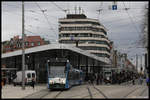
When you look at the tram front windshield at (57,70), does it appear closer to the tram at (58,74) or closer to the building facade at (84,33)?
the tram at (58,74)

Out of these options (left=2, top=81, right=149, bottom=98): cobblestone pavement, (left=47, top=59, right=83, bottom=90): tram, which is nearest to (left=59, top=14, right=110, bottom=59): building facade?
(left=47, top=59, right=83, bottom=90): tram

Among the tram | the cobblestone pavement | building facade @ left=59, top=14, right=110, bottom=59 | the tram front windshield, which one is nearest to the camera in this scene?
the cobblestone pavement

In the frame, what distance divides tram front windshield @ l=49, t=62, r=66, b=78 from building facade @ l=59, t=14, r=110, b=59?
67136mm

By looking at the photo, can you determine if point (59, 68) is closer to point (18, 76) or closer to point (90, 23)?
point (18, 76)

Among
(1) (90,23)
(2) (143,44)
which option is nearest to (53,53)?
(2) (143,44)

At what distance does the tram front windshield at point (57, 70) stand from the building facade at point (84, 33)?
6714 centimetres

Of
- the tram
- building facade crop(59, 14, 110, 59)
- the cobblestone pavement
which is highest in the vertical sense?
building facade crop(59, 14, 110, 59)

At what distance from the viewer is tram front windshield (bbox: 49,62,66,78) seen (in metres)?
32.6

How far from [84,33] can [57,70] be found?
74.3 metres

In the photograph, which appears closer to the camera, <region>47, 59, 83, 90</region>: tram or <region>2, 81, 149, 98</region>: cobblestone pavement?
<region>2, 81, 149, 98</region>: cobblestone pavement

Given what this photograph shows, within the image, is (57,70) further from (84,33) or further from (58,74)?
(84,33)

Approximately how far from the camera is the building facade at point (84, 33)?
336ft

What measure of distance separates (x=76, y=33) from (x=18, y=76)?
176ft

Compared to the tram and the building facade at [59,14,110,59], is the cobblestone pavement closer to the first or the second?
the tram
